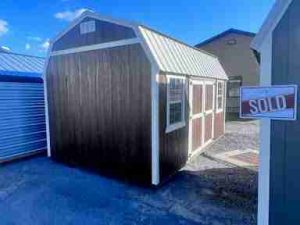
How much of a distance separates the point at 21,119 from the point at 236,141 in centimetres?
771

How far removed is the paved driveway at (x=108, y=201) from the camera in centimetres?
439

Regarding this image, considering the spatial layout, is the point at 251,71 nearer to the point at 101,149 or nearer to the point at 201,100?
the point at 201,100

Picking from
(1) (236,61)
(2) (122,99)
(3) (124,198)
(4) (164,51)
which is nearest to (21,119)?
(2) (122,99)

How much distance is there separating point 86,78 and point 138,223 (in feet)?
12.5

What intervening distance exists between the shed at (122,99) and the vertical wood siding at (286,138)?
8.47 feet

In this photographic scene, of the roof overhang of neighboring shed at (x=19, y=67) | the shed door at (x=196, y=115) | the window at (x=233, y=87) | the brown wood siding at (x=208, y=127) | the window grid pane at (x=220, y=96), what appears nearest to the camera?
the shed door at (x=196, y=115)

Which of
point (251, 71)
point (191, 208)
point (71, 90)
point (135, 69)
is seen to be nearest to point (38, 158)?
point (71, 90)

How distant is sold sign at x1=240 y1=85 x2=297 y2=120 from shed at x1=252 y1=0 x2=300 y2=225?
0.23 ft

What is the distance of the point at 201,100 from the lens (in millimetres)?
8219

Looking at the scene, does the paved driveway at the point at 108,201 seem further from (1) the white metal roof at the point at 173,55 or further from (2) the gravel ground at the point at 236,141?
(1) the white metal roof at the point at 173,55

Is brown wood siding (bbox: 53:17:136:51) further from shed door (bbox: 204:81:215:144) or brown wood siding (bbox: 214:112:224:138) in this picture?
brown wood siding (bbox: 214:112:224:138)

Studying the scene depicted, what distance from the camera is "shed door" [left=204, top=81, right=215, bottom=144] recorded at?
8.76 metres

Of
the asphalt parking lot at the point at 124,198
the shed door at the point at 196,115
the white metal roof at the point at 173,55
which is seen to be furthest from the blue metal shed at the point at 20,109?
the shed door at the point at 196,115

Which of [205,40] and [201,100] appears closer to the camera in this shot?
[201,100]
